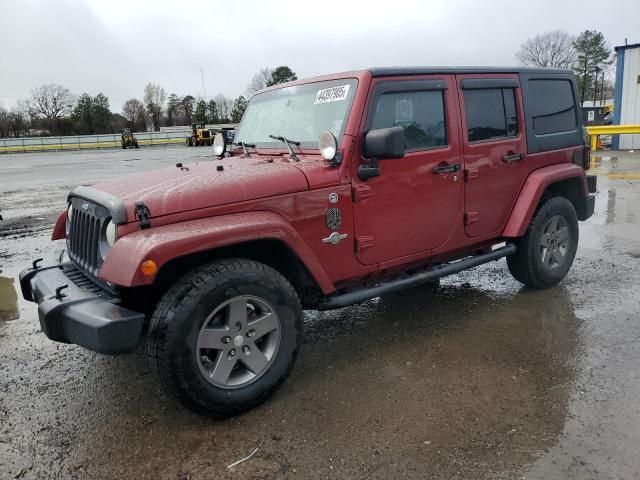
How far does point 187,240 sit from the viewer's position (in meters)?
2.76

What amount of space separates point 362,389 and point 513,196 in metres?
2.31

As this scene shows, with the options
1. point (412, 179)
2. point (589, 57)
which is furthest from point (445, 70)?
point (589, 57)

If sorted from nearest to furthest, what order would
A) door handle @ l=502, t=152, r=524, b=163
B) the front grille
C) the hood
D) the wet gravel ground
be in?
the wet gravel ground
the hood
the front grille
door handle @ l=502, t=152, r=524, b=163

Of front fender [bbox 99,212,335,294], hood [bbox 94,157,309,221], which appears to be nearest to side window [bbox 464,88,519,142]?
hood [bbox 94,157,309,221]

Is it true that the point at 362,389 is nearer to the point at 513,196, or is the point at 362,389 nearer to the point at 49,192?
the point at 513,196

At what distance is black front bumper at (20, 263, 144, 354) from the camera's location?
2.63 m

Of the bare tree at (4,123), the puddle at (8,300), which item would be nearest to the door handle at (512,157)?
the puddle at (8,300)

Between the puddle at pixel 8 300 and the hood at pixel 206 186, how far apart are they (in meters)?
2.16

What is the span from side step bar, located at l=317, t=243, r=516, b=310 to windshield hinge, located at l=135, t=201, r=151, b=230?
1.26m

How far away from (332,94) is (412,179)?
830 millimetres

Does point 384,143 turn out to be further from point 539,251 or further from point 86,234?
point 539,251

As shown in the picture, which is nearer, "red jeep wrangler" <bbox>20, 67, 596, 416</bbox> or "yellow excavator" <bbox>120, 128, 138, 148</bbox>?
"red jeep wrangler" <bbox>20, 67, 596, 416</bbox>

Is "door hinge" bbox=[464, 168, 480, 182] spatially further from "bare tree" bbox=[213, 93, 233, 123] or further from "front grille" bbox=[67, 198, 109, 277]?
"bare tree" bbox=[213, 93, 233, 123]

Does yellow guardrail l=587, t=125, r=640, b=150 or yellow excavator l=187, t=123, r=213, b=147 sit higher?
yellow excavator l=187, t=123, r=213, b=147
